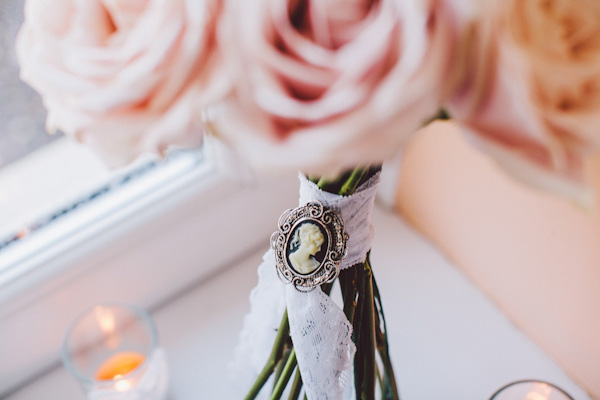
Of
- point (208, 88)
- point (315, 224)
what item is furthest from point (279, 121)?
point (315, 224)

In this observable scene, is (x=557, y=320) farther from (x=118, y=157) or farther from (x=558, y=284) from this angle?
(x=118, y=157)

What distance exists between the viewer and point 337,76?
17cm

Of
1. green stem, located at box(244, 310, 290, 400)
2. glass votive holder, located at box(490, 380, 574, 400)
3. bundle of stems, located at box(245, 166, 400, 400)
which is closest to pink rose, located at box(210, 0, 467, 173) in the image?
bundle of stems, located at box(245, 166, 400, 400)

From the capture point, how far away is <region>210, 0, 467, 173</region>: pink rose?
0.16 meters

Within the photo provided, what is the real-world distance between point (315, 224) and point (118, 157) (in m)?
0.15

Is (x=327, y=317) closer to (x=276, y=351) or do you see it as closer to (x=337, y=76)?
(x=276, y=351)

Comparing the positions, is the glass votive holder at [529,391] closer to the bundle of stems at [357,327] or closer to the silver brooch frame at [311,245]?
the bundle of stems at [357,327]

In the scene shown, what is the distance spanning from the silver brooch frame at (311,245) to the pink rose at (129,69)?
0.43ft

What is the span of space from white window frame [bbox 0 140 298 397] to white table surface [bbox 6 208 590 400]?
3cm

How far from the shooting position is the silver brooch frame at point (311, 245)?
1.04ft

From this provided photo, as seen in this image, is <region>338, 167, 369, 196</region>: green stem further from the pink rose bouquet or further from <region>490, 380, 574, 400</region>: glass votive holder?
<region>490, 380, 574, 400</region>: glass votive holder

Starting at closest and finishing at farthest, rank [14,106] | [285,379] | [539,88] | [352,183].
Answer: [539,88] < [352,183] < [285,379] < [14,106]

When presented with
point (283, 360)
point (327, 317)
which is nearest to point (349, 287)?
point (327, 317)

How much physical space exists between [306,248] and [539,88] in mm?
181
